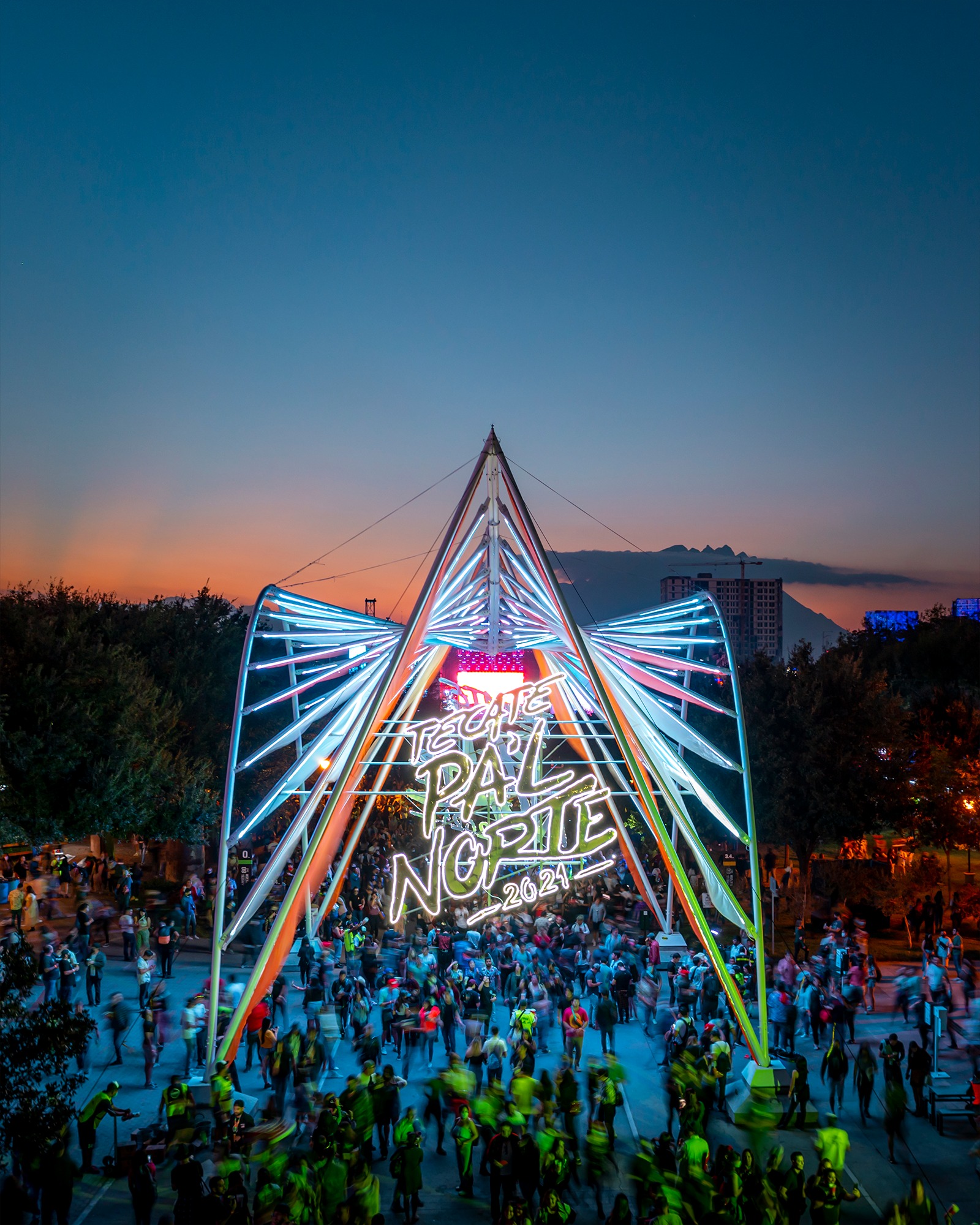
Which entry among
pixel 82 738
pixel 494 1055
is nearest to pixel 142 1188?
pixel 494 1055

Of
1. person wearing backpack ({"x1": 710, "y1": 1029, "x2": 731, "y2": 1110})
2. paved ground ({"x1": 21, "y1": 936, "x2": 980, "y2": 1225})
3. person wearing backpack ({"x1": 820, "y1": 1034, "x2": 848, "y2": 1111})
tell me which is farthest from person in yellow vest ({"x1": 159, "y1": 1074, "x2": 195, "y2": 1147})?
person wearing backpack ({"x1": 820, "y1": 1034, "x2": 848, "y2": 1111})

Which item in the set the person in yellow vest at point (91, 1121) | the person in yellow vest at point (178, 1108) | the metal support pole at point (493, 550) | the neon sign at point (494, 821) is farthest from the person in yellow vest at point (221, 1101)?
the metal support pole at point (493, 550)

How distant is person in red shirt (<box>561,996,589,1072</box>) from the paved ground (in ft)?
2.50

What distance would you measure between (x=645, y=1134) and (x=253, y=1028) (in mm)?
6403

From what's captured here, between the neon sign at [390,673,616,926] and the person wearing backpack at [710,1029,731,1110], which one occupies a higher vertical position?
the neon sign at [390,673,616,926]

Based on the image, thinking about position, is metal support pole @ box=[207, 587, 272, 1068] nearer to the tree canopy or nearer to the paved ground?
the paved ground

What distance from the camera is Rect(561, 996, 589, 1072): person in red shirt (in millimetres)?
15078

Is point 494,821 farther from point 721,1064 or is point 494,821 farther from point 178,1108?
point 178,1108

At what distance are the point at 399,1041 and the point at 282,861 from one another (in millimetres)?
3556

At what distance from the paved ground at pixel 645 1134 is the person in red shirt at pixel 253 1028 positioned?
0.90ft

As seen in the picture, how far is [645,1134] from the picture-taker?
13.2m

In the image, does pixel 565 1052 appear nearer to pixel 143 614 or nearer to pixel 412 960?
pixel 412 960

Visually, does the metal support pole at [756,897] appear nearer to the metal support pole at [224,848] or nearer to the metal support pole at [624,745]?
the metal support pole at [624,745]

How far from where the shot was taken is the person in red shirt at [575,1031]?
15.1 m
